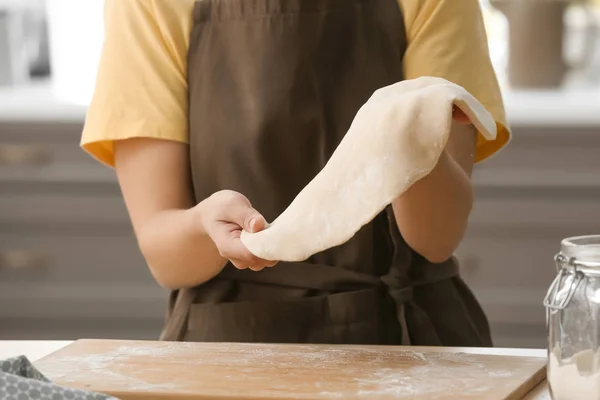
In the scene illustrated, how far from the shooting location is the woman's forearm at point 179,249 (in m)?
1.04

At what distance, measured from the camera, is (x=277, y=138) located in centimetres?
108

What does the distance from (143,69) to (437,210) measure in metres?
0.38

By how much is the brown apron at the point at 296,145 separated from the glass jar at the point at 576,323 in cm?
34

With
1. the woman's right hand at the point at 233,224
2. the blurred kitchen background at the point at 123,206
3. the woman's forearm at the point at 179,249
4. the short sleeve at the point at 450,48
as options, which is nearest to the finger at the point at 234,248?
the woman's right hand at the point at 233,224

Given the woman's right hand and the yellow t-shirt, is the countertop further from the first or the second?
the woman's right hand

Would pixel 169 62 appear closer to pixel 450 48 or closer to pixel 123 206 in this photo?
pixel 450 48

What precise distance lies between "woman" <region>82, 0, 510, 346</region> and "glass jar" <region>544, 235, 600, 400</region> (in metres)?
0.32

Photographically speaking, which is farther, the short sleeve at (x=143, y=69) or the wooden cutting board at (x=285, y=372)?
the short sleeve at (x=143, y=69)

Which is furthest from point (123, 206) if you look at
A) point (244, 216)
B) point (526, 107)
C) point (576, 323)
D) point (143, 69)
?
point (576, 323)

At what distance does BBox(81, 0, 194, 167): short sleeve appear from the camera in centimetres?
110

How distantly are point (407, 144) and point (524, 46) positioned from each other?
1.63 m

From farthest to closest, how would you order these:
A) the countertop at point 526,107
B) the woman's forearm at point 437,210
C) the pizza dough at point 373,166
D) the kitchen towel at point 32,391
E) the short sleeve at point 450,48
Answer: the countertop at point 526,107 < the short sleeve at point 450,48 < the woman's forearm at point 437,210 < the pizza dough at point 373,166 < the kitchen towel at point 32,391

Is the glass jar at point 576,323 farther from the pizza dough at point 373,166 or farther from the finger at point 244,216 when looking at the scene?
the finger at point 244,216

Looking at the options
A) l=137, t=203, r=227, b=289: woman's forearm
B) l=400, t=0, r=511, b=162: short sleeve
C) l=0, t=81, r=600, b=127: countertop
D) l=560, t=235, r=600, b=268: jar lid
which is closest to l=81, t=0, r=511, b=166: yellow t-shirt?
l=400, t=0, r=511, b=162: short sleeve
